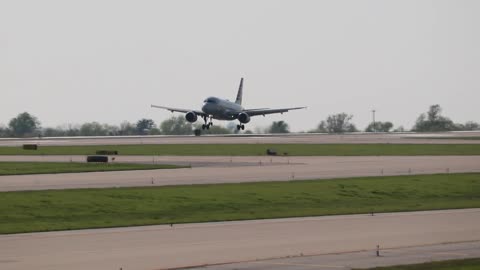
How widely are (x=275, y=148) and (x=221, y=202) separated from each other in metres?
53.7

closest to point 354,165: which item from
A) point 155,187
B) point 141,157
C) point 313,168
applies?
point 313,168

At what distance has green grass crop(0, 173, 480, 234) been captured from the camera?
150 ft

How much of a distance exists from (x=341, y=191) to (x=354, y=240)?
19.7 meters

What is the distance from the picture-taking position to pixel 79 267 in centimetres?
3147

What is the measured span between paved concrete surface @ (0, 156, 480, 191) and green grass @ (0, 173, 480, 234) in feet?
14.3

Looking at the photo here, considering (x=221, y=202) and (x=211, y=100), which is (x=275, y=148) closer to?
(x=211, y=100)

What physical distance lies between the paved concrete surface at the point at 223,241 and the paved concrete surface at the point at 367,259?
1.31ft

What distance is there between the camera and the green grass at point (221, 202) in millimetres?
45719

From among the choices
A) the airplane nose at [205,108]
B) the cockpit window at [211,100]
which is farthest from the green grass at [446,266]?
the cockpit window at [211,100]

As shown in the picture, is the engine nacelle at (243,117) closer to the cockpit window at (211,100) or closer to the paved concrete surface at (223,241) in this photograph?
the cockpit window at (211,100)

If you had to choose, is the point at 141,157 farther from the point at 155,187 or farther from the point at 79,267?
the point at 79,267

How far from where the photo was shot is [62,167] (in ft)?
239

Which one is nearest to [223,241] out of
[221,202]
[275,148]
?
[221,202]

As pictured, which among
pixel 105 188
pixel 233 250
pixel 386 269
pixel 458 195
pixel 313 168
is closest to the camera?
pixel 386 269
